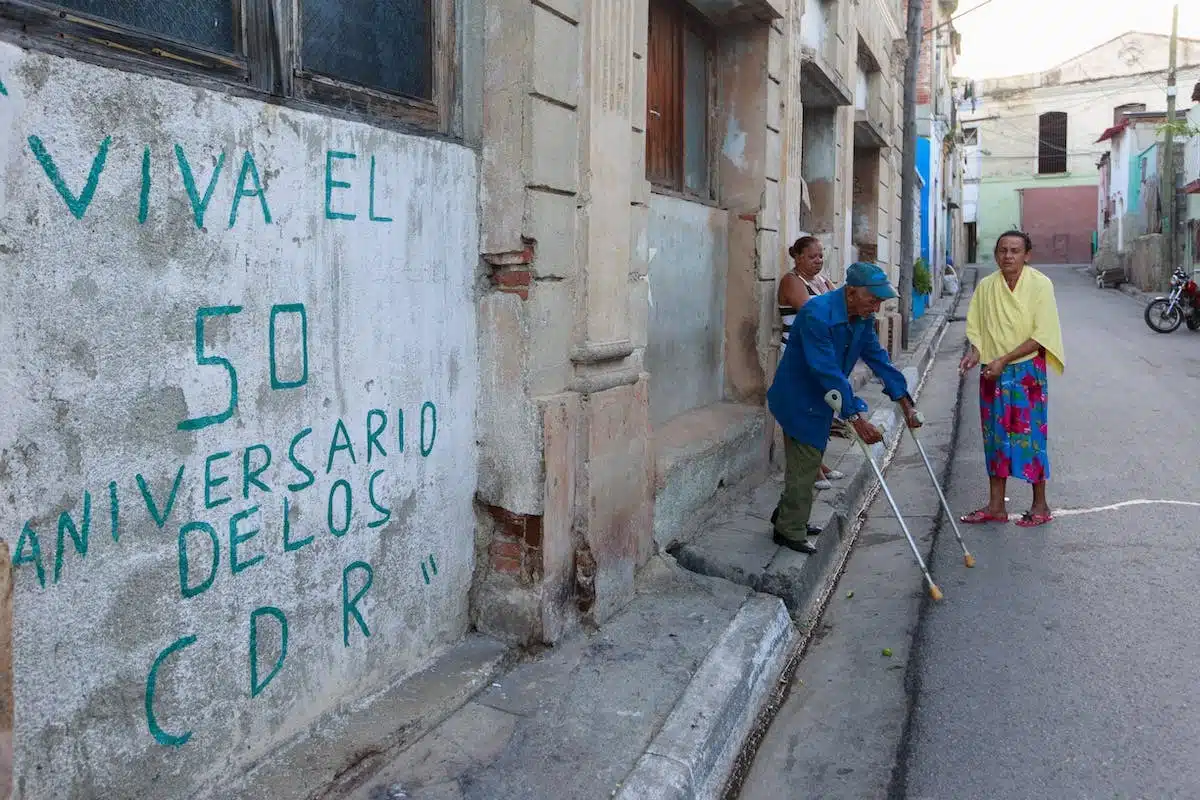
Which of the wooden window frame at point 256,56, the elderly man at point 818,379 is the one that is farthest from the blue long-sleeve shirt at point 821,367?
the wooden window frame at point 256,56

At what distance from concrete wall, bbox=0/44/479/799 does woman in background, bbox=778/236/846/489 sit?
361cm

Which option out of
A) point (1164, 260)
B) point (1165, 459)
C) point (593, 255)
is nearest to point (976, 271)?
point (1164, 260)

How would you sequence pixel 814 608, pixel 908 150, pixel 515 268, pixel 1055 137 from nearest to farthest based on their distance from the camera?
pixel 515 268, pixel 814 608, pixel 908 150, pixel 1055 137

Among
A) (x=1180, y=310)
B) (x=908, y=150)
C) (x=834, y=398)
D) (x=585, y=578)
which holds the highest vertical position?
(x=908, y=150)

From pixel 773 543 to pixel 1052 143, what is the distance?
4530cm

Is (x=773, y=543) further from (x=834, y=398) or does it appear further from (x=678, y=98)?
(x=678, y=98)

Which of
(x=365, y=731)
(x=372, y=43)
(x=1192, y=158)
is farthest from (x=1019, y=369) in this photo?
(x=1192, y=158)

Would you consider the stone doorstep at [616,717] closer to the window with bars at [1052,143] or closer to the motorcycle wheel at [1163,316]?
the motorcycle wheel at [1163,316]

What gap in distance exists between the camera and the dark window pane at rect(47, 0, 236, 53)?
7.32 feet

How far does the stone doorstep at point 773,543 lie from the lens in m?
4.54

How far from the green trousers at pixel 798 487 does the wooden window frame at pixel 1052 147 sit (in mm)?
44903

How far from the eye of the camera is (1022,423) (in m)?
5.75

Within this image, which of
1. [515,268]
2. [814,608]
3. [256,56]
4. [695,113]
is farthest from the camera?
[695,113]

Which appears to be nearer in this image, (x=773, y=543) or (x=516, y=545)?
(x=516, y=545)
